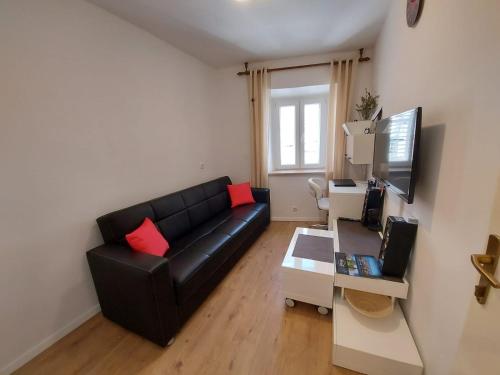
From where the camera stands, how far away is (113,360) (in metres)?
1.44

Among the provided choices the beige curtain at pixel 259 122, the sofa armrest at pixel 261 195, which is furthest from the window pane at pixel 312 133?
the sofa armrest at pixel 261 195

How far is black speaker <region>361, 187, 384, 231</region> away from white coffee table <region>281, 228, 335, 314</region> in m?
0.73

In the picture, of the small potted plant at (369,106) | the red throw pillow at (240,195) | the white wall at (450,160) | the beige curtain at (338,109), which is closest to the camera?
the white wall at (450,160)

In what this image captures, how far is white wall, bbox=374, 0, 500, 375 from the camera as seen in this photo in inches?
30.2

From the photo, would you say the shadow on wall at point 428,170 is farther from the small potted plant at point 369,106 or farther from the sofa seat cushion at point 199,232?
the sofa seat cushion at point 199,232

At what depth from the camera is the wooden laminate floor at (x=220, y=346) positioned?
1.38 metres

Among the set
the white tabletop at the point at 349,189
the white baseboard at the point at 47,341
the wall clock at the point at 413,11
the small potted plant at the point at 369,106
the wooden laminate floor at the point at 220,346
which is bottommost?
the wooden laminate floor at the point at 220,346

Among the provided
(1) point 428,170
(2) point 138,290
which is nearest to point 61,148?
(2) point 138,290

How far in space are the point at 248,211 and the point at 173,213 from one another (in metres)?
1.06

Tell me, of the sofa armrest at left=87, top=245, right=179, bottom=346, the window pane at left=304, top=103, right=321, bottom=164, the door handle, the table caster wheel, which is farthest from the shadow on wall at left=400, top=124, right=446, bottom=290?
the window pane at left=304, top=103, right=321, bottom=164

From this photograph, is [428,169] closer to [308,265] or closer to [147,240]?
[308,265]

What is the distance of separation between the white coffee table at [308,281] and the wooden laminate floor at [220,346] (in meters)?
0.14

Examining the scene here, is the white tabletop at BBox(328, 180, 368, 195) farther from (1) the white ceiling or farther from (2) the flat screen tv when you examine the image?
(1) the white ceiling

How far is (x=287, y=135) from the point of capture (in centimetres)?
390
